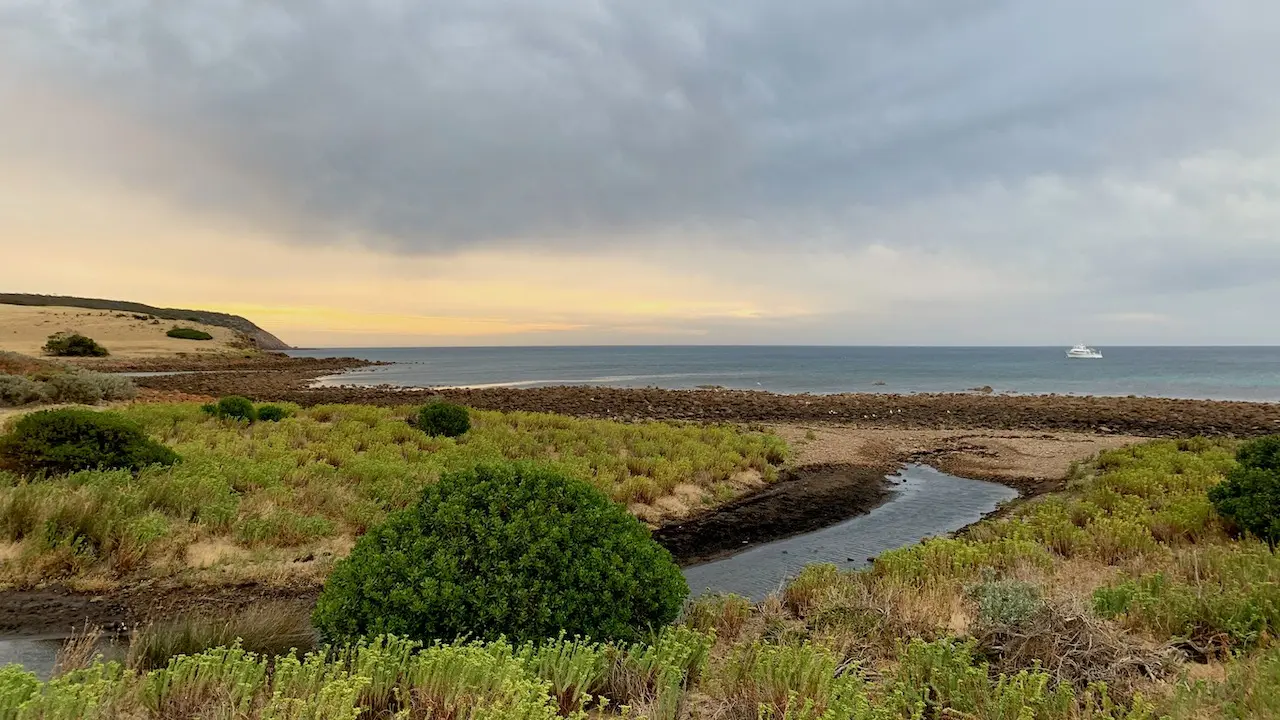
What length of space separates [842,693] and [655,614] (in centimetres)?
190

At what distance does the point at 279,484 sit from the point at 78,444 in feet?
11.0

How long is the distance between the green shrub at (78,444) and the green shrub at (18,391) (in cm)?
1160

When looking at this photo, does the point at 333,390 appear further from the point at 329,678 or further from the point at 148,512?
the point at 329,678

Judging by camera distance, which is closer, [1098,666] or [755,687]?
[755,687]

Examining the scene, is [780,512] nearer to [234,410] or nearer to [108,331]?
[234,410]

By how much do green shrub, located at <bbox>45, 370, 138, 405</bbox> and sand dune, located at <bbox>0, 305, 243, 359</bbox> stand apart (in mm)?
55754

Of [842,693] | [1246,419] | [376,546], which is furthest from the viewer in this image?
[1246,419]

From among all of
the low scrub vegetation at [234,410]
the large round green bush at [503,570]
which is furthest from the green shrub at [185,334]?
the large round green bush at [503,570]

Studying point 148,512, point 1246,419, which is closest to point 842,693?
point 148,512

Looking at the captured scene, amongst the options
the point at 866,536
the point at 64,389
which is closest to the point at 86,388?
the point at 64,389

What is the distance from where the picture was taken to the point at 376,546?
5.52 meters

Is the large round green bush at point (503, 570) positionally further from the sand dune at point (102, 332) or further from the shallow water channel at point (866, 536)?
the sand dune at point (102, 332)

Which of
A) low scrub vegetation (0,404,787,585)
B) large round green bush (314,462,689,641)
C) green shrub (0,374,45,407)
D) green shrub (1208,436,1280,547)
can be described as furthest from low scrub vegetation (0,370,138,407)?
green shrub (1208,436,1280,547)

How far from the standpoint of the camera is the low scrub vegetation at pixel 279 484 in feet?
27.3
